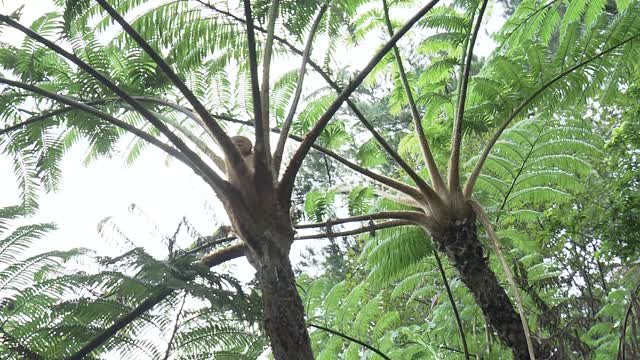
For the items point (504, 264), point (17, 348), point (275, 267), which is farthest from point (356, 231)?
point (17, 348)

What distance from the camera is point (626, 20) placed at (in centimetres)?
335

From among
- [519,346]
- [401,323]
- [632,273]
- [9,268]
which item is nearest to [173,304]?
[9,268]

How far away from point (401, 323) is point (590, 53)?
5236 millimetres

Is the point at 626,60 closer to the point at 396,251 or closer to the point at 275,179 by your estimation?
the point at 396,251

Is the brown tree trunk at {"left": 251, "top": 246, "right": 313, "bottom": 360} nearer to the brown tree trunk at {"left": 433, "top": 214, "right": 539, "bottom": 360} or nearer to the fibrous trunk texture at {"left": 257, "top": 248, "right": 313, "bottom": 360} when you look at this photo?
the fibrous trunk texture at {"left": 257, "top": 248, "right": 313, "bottom": 360}

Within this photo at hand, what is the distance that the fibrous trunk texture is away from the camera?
6.39ft

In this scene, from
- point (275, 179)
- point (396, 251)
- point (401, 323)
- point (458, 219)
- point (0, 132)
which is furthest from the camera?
point (401, 323)

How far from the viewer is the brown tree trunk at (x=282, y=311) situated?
1946 mm

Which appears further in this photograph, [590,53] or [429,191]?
[590,53]

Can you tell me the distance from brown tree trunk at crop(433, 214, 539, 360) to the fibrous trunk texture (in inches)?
46.2

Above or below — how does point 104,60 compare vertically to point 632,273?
above

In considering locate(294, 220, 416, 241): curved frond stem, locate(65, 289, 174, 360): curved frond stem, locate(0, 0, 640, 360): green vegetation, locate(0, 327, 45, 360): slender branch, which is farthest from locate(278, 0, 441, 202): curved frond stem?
locate(0, 327, 45, 360): slender branch

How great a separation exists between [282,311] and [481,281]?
4.38ft

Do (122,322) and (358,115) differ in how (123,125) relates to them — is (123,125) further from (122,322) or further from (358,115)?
(358,115)
